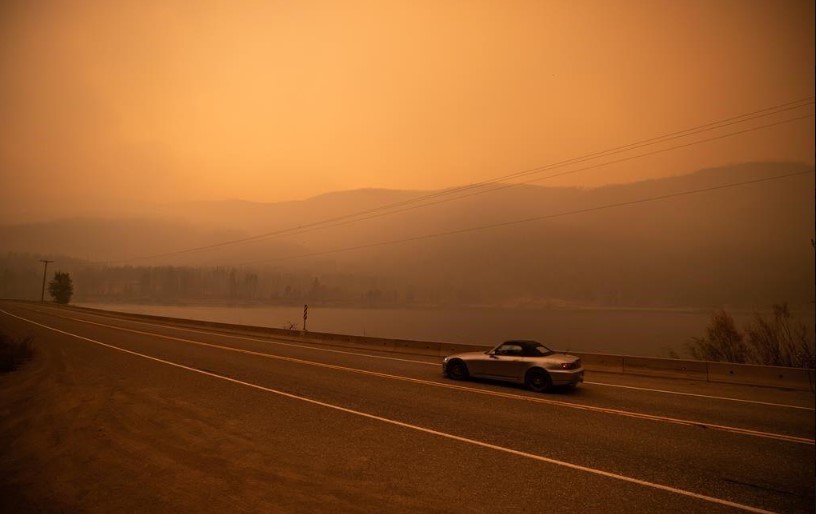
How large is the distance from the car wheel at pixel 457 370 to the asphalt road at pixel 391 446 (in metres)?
0.67

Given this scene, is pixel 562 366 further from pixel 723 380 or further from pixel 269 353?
pixel 269 353

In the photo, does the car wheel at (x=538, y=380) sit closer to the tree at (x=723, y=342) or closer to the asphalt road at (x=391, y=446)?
the asphalt road at (x=391, y=446)

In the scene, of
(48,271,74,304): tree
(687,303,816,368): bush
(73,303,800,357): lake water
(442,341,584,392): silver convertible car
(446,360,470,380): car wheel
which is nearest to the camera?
(442,341,584,392): silver convertible car

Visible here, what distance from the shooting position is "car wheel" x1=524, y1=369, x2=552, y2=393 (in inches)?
448

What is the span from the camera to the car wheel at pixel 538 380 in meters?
11.4

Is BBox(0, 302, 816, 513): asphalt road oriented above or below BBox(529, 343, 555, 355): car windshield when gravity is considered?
below

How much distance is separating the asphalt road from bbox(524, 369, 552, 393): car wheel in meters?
0.53

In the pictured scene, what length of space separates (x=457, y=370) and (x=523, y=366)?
2278mm

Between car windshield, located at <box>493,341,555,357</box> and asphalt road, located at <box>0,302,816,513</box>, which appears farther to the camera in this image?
car windshield, located at <box>493,341,555,357</box>

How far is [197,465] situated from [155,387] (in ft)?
20.8

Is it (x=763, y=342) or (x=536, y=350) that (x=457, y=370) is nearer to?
(x=536, y=350)

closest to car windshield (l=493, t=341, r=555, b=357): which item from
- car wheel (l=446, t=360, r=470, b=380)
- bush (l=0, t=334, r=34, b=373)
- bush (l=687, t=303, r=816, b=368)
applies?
car wheel (l=446, t=360, r=470, b=380)

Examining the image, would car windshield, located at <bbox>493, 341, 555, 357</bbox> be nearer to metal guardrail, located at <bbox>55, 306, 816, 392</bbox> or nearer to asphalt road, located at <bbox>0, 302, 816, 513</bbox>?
asphalt road, located at <bbox>0, 302, 816, 513</bbox>

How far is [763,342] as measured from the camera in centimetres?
1585
